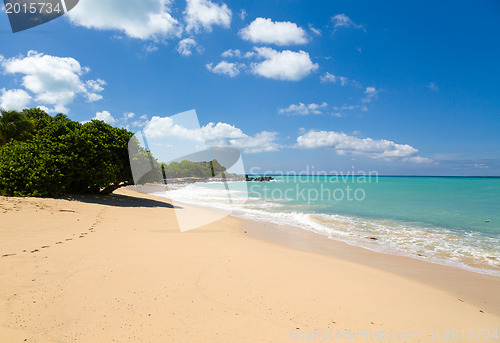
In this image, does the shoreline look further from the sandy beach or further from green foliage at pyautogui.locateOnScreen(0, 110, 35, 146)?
green foliage at pyautogui.locateOnScreen(0, 110, 35, 146)

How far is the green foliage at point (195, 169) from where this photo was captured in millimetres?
103688

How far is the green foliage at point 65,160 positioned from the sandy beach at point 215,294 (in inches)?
280

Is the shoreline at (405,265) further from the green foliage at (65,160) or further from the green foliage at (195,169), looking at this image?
the green foliage at (195,169)

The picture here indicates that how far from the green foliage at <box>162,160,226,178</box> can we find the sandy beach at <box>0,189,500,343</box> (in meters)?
96.9

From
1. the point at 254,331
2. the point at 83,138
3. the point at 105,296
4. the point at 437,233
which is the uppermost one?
the point at 83,138

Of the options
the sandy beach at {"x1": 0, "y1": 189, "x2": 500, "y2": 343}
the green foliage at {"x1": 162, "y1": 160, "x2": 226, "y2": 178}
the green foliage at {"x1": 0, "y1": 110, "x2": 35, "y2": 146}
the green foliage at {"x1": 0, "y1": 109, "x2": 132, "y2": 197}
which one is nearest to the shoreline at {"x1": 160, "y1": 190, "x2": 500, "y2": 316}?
the sandy beach at {"x1": 0, "y1": 189, "x2": 500, "y2": 343}

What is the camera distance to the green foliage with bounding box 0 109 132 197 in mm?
13125

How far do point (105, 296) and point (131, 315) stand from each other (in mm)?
726

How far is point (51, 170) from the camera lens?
45.1 feet

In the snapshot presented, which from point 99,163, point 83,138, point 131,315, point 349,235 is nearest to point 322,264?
point 131,315

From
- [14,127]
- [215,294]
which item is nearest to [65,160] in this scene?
[215,294]

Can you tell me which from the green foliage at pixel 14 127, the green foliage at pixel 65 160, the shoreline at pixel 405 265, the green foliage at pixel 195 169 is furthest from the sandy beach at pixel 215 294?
the green foliage at pixel 195 169

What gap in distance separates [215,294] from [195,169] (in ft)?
365

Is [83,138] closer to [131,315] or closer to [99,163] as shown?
[99,163]
